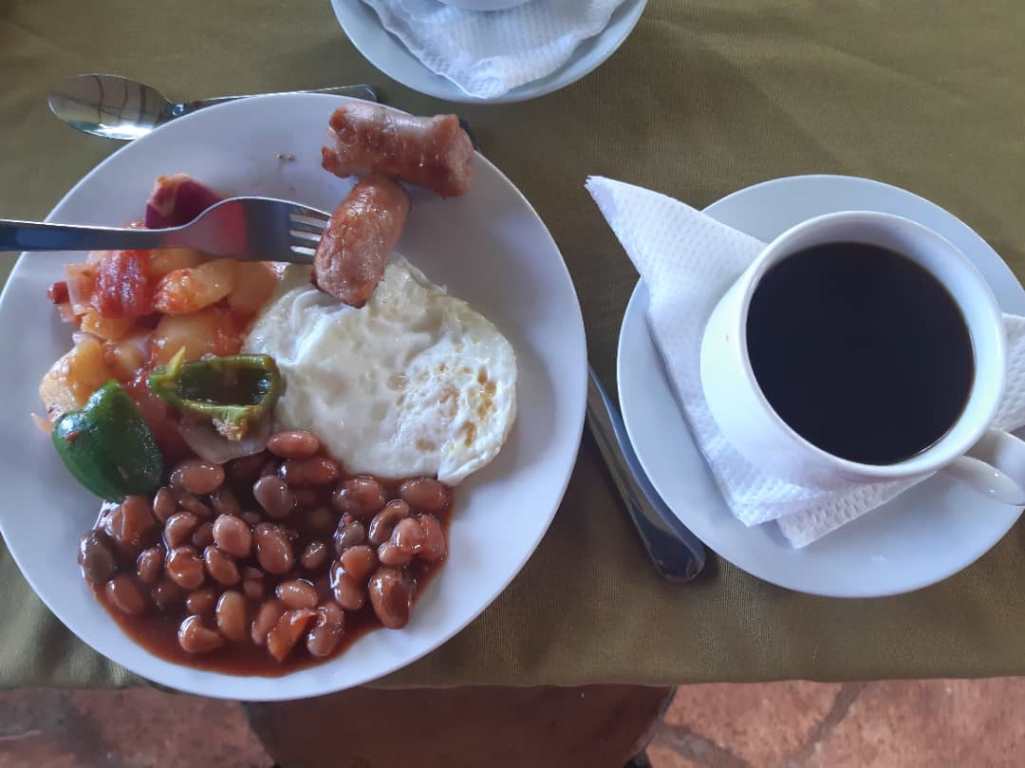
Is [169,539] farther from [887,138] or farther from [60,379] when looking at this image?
[887,138]

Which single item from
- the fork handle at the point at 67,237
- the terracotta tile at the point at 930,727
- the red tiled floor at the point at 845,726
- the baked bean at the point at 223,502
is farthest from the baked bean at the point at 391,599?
the terracotta tile at the point at 930,727

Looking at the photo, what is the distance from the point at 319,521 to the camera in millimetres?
1188

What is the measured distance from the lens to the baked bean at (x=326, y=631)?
1095 mm

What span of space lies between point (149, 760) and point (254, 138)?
4.37 ft

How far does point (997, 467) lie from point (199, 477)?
979 mm

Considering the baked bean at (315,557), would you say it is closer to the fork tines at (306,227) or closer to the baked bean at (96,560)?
the baked bean at (96,560)

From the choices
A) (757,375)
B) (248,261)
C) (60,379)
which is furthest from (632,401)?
(60,379)

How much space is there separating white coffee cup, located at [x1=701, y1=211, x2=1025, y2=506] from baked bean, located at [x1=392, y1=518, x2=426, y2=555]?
430mm

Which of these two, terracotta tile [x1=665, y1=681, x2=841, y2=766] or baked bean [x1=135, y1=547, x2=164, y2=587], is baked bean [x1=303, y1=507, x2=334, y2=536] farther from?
terracotta tile [x1=665, y1=681, x2=841, y2=766]

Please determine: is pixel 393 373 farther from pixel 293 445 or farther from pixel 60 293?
pixel 60 293

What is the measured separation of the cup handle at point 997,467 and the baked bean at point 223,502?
2.94 ft

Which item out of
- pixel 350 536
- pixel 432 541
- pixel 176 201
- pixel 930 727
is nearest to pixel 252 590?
pixel 350 536

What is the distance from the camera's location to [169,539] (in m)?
1.15

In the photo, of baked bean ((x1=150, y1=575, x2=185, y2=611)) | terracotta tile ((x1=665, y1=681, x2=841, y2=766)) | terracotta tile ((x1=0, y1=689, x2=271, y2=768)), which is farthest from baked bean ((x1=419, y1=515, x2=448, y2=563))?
terracotta tile ((x1=665, y1=681, x2=841, y2=766))
